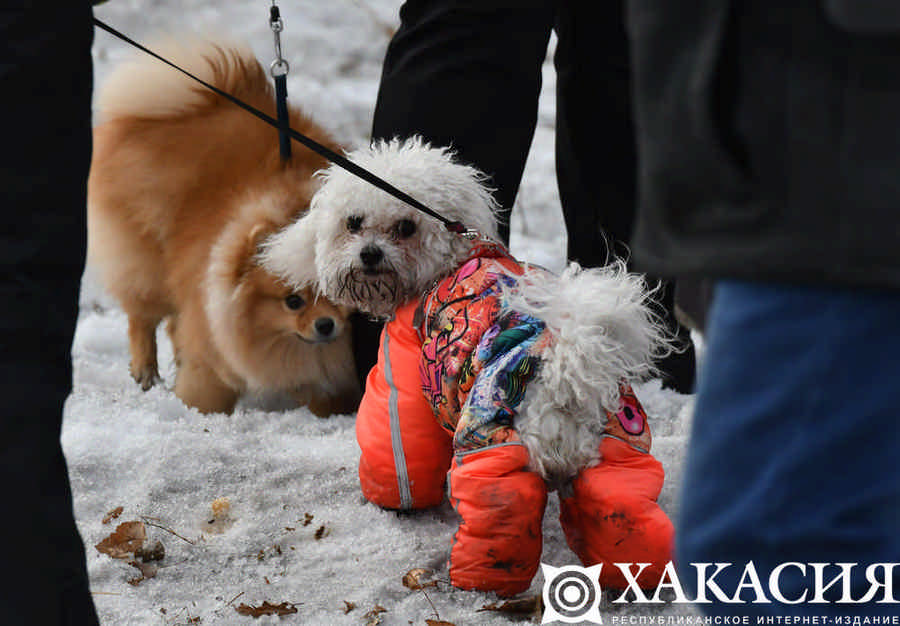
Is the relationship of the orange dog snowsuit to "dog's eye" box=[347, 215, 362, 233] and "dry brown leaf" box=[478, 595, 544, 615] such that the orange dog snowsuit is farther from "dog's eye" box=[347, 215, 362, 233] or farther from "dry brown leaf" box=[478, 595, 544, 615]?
"dog's eye" box=[347, 215, 362, 233]

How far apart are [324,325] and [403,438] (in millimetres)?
784

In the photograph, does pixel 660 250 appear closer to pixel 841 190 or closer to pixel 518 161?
pixel 841 190

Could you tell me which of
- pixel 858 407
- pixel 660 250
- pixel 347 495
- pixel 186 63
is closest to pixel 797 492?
pixel 858 407

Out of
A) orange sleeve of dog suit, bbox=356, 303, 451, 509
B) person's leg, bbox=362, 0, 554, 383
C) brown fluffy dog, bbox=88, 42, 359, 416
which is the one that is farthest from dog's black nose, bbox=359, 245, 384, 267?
brown fluffy dog, bbox=88, 42, 359, 416

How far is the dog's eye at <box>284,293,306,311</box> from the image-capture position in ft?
8.62

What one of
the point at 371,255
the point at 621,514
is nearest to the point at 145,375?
the point at 371,255

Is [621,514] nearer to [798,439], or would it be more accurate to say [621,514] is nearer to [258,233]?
[798,439]

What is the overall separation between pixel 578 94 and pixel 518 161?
1.37 ft

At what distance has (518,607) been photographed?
5.18 ft

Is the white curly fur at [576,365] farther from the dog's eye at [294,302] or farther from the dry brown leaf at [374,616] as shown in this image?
the dog's eye at [294,302]

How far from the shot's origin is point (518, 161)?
231 cm

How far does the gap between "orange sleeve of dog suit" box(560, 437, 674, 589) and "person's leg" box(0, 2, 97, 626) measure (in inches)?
33.7

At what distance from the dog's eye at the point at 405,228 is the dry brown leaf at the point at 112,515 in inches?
33.4

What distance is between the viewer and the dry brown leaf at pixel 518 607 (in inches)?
61.9
